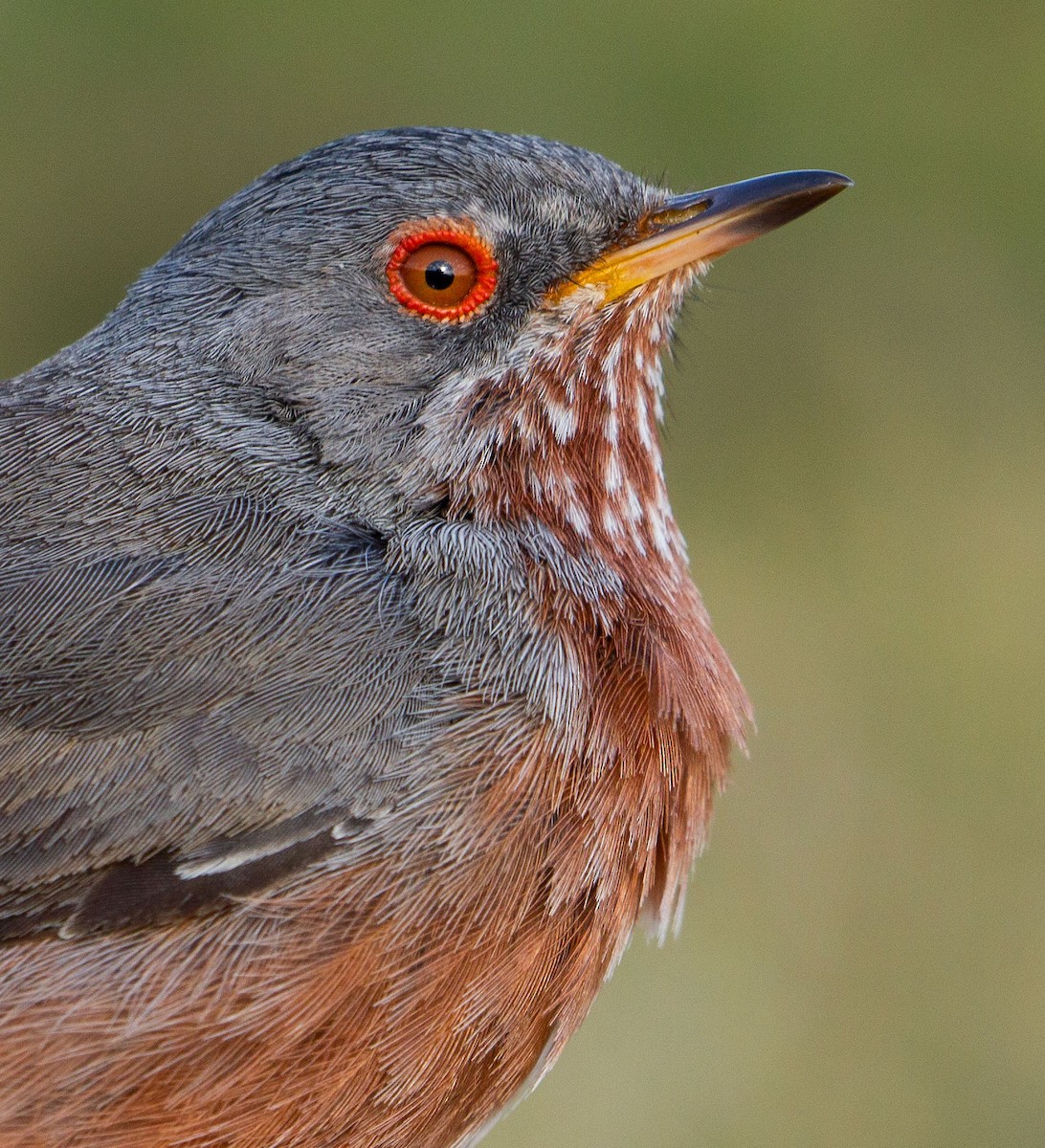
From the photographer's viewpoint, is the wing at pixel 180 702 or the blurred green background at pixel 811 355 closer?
the wing at pixel 180 702

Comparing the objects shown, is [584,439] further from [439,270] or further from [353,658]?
[353,658]

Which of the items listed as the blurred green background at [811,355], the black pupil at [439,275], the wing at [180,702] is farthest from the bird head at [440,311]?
the blurred green background at [811,355]

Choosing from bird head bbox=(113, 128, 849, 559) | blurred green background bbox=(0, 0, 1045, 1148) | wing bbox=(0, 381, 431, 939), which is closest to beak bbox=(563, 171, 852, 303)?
bird head bbox=(113, 128, 849, 559)

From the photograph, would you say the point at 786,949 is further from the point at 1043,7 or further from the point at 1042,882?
the point at 1043,7

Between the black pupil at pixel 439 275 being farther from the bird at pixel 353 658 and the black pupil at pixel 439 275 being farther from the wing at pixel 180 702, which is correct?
the wing at pixel 180 702

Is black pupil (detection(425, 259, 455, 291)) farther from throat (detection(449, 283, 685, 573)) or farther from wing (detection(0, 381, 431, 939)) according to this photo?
wing (detection(0, 381, 431, 939))

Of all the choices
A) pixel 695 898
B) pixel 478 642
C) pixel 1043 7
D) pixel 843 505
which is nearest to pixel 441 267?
pixel 478 642
